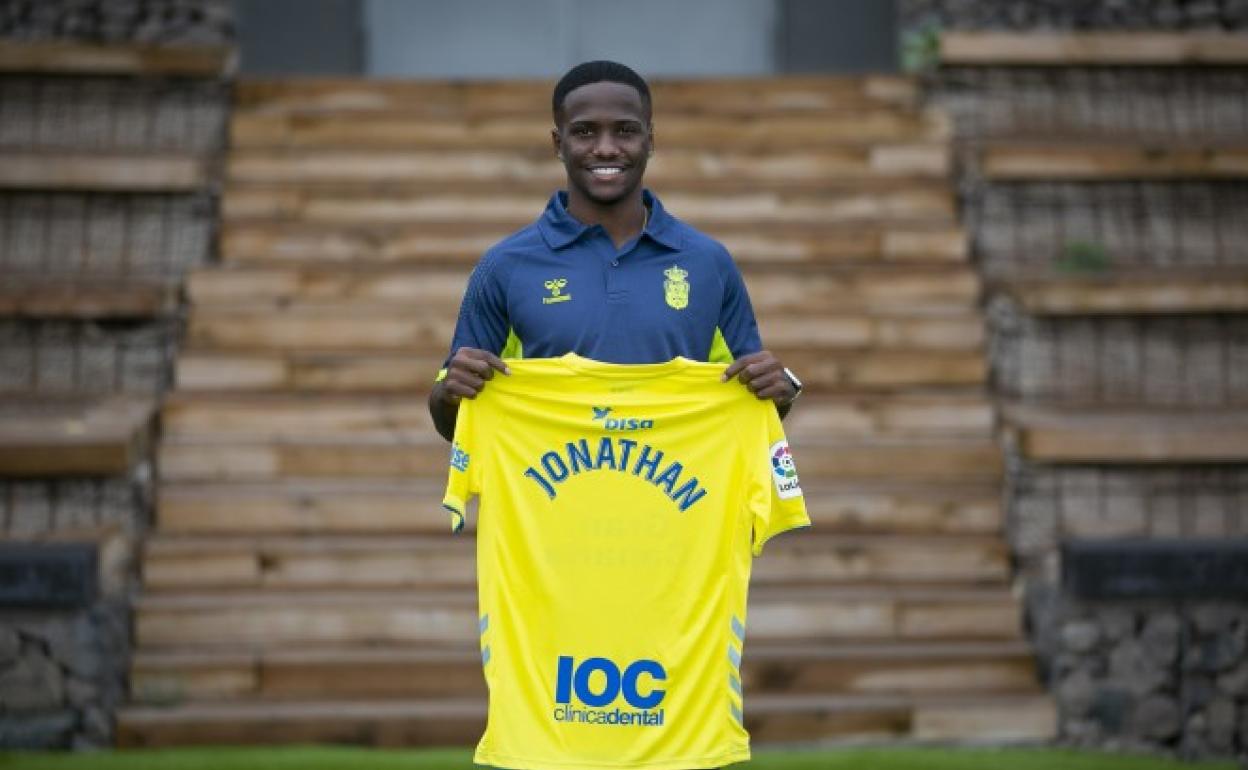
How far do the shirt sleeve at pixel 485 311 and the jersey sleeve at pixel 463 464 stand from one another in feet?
0.43

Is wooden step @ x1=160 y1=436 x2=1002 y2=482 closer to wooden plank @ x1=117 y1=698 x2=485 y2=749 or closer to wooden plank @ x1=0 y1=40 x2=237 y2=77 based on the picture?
wooden plank @ x1=117 y1=698 x2=485 y2=749

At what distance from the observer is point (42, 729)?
7355 millimetres

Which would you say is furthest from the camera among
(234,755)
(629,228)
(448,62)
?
(448,62)

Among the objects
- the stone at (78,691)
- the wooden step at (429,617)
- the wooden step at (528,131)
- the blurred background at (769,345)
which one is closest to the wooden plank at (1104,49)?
the blurred background at (769,345)

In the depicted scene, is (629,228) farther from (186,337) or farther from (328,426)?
(186,337)

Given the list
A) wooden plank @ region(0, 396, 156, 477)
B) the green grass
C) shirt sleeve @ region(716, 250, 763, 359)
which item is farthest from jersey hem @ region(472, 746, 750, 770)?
wooden plank @ region(0, 396, 156, 477)

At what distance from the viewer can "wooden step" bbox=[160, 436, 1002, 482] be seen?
8508 millimetres

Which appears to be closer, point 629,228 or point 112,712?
point 629,228

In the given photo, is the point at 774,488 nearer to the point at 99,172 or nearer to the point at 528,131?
the point at 99,172

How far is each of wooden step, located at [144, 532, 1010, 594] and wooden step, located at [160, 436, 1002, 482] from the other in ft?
1.30

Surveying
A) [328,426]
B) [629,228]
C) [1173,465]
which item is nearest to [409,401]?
[328,426]

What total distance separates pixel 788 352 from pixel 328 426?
2189mm

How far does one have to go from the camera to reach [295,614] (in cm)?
782

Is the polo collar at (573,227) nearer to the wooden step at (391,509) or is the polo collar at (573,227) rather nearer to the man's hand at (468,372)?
the man's hand at (468,372)
